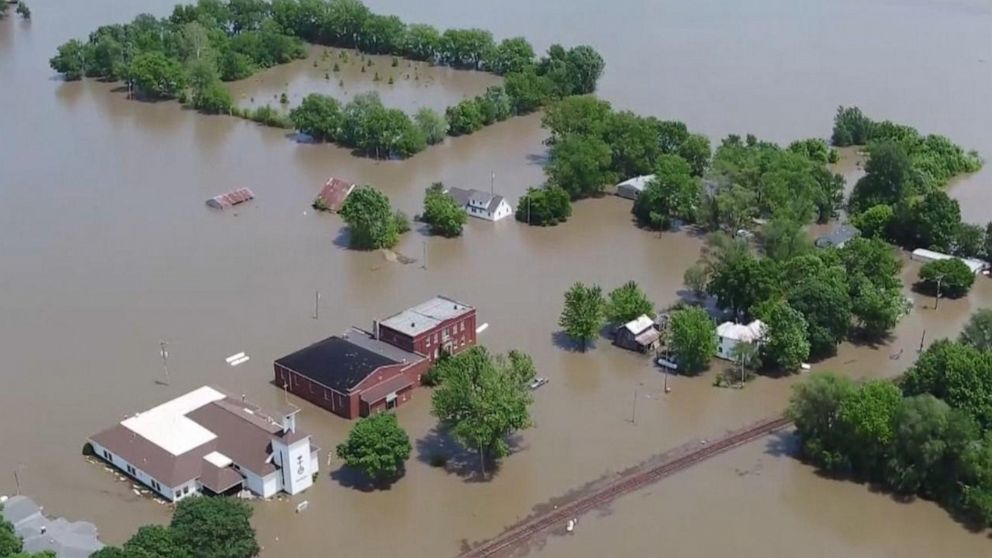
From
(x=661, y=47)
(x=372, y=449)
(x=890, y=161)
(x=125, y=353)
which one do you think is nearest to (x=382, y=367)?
(x=372, y=449)

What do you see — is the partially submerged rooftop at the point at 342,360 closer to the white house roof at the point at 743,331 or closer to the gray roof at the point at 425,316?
the gray roof at the point at 425,316

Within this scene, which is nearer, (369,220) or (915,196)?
(369,220)

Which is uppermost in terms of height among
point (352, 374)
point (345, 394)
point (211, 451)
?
point (352, 374)

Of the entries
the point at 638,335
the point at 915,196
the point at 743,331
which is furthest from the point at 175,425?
the point at 915,196

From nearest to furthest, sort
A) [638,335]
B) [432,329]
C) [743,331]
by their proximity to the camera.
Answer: [432,329] → [743,331] → [638,335]

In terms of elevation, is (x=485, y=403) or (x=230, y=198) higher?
(x=485, y=403)

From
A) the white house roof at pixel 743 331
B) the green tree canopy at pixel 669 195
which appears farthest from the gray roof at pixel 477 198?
the white house roof at pixel 743 331

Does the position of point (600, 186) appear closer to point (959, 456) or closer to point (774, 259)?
point (774, 259)

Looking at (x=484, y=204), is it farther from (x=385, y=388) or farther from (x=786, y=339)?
(x=786, y=339)
